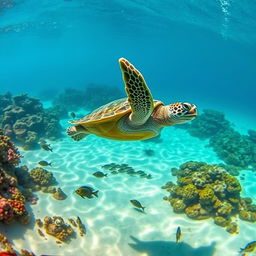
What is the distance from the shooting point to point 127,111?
5352mm

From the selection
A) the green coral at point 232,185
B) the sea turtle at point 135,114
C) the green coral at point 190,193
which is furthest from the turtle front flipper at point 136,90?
the green coral at point 232,185

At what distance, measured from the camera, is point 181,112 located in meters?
4.80

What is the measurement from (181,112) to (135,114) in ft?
2.98

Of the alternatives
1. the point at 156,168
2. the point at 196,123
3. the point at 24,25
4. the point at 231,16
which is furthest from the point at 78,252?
the point at 24,25

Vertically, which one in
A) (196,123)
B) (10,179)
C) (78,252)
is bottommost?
(196,123)

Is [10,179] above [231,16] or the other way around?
the other way around

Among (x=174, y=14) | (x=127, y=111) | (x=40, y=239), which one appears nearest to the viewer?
(x=127, y=111)

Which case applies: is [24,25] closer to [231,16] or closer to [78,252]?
[231,16]

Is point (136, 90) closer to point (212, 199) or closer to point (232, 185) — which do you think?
point (212, 199)

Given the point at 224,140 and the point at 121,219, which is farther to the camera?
the point at 224,140

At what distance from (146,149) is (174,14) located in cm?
2878

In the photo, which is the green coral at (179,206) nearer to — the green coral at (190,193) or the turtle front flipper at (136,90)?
the green coral at (190,193)

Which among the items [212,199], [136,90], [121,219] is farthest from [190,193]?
[136,90]

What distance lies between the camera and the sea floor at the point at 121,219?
6.21 meters
